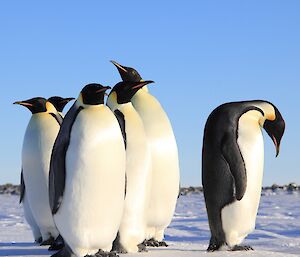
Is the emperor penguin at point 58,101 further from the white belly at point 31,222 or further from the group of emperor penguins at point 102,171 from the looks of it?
the white belly at point 31,222

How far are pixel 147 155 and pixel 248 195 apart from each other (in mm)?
962

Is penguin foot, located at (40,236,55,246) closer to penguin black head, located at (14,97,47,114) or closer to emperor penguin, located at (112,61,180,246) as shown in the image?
emperor penguin, located at (112,61,180,246)

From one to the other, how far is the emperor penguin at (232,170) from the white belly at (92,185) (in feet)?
3.64

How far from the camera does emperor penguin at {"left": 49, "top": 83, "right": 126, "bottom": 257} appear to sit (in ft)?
16.1

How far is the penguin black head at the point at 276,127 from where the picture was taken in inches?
243

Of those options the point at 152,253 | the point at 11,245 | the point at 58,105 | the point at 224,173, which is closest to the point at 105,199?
the point at 152,253

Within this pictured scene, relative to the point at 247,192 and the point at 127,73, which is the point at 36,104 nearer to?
the point at 127,73

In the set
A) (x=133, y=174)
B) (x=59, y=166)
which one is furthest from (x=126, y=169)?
(x=59, y=166)

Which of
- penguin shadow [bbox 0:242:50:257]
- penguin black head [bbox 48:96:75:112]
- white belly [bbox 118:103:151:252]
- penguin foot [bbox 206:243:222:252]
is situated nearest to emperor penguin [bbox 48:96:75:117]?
penguin black head [bbox 48:96:75:112]

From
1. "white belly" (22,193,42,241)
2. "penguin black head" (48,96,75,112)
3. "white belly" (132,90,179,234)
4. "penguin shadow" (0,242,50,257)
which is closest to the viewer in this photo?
"penguin shadow" (0,242,50,257)

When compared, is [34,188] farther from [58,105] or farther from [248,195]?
[248,195]

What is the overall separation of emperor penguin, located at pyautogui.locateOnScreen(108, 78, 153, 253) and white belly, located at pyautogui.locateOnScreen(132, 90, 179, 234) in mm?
500

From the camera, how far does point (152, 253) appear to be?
550 centimetres

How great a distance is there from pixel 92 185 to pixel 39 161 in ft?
6.22
